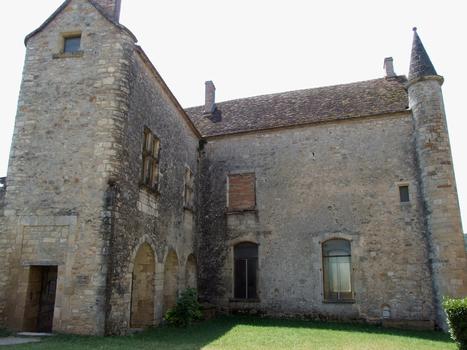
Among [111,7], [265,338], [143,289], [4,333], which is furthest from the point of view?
[143,289]

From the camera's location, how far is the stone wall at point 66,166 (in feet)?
28.0

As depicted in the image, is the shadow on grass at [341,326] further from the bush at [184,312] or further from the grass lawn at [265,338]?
the bush at [184,312]

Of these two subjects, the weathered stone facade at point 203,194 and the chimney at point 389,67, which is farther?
the chimney at point 389,67

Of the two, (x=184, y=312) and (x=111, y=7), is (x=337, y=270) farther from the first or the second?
(x=111, y=7)

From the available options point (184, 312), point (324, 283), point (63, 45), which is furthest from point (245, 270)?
point (63, 45)

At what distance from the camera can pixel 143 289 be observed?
1084 centimetres

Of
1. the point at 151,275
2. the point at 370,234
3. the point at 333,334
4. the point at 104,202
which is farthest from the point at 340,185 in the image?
the point at 104,202

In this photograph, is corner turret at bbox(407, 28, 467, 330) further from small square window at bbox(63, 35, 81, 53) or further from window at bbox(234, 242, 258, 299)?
small square window at bbox(63, 35, 81, 53)

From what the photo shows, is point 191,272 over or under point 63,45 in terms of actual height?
under

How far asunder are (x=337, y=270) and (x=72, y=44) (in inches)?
422

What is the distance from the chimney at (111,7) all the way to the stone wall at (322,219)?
6490 millimetres

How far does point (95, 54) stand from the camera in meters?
9.92

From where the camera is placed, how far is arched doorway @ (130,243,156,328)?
35.2ft

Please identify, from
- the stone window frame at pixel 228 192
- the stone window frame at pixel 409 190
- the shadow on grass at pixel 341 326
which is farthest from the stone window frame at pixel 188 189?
the stone window frame at pixel 409 190
